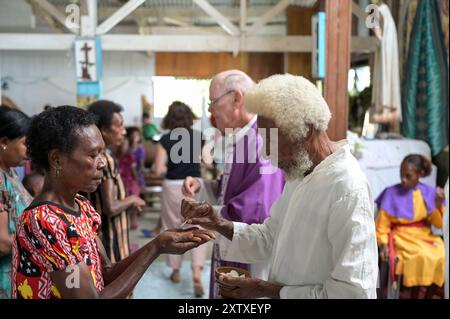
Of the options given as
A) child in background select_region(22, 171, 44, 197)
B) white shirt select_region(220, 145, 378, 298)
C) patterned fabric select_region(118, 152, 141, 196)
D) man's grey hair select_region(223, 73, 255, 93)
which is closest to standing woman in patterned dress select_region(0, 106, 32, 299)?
child in background select_region(22, 171, 44, 197)

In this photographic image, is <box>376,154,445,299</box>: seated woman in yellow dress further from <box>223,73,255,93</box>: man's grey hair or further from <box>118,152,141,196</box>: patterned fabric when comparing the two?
<box>118,152,141,196</box>: patterned fabric

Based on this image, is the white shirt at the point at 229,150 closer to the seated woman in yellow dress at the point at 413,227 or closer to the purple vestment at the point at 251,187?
the purple vestment at the point at 251,187

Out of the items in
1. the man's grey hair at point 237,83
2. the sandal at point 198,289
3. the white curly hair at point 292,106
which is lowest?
the sandal at point 198,289

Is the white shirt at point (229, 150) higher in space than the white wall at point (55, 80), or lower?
lower

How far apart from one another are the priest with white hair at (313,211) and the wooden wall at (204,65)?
0.64m

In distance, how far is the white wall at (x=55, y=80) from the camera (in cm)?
178

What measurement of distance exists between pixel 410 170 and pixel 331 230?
7.35 feet

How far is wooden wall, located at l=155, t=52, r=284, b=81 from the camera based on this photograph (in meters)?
2.01

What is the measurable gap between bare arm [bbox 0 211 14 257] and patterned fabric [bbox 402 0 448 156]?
2.43m

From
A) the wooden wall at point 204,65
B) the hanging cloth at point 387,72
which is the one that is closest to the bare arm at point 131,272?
the wooden wall at point 204,65

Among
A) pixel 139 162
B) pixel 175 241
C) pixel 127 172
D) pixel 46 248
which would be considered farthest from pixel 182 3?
pixel 139 162

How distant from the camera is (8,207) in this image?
162 centimetres
